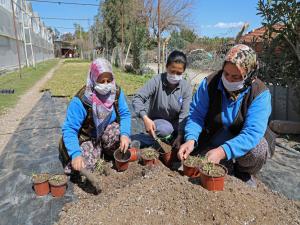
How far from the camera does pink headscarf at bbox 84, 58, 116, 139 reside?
2.76m

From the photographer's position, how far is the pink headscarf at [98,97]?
2.76 metres

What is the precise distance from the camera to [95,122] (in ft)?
9.63

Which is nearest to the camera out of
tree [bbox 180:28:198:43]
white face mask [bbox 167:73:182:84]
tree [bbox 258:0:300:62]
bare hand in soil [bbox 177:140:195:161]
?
bare hand in soil [bbox 177:140:195:161]

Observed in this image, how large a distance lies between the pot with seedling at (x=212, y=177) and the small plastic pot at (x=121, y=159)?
901 millimetres

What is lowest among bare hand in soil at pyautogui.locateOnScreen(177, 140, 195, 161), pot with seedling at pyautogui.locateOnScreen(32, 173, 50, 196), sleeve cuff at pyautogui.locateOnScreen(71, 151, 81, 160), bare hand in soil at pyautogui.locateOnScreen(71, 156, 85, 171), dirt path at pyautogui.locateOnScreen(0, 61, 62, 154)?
dirt path at pyautogui.locateOnScreen(0, 61, 62, 154)

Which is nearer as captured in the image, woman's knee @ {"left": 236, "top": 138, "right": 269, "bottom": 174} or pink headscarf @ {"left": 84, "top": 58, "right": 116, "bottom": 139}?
woman's knee @ {"left": 236, "top": 138, "right": 269, "bottom": 174}

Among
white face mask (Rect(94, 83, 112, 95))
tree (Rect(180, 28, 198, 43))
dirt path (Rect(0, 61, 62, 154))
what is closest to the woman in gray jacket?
white face mask (Rect(94, 83, 112, 95))

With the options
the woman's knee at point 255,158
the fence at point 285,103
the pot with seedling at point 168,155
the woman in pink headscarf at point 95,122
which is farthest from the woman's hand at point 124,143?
the fence at point 285,103

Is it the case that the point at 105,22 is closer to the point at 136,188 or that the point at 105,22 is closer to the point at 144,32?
the point at 144,32

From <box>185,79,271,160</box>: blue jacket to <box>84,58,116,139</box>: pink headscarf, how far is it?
2.60 ft

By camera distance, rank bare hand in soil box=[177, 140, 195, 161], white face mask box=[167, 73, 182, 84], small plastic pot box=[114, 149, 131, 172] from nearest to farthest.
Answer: bare hand in soil box=[177, 140, 195, 161] → small plastic pot box=[114, 149, 131, 172] → white face mask box=[167, 73, 182, 84]

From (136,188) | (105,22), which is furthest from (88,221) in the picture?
(105,22)

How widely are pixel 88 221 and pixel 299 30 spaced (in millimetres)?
4159

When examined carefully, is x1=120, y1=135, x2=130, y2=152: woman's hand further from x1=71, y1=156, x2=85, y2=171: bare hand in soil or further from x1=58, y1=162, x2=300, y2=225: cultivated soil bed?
x1=58, y1=162, x2=300, y2=225: cultivated soil bed
